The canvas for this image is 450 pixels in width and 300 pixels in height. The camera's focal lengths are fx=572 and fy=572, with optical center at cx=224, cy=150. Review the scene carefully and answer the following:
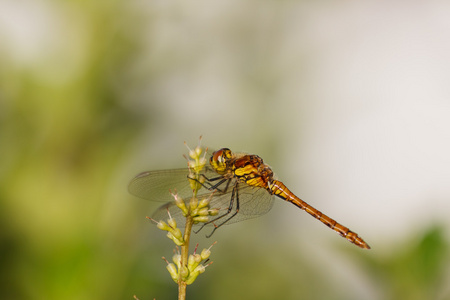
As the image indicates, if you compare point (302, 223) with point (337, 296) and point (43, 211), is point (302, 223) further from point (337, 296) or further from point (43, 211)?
point (43, 211)

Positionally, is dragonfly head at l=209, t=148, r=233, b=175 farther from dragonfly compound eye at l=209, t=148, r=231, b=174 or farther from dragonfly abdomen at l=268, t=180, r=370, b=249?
dragonfly abdomen at l=268, t=180, r=370, b=249

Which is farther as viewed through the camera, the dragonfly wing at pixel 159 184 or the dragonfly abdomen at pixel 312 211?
the dragonfly abdomen at pixel 312 211

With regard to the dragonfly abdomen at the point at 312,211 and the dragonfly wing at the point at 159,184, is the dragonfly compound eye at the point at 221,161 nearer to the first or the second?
the dragonfly wing at the point at 159,184

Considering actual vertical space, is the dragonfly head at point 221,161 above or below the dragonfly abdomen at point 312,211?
above

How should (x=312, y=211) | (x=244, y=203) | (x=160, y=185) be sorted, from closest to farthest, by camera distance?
(x=160, y=185)
(x=244, y=203)
(x=312, y=211)

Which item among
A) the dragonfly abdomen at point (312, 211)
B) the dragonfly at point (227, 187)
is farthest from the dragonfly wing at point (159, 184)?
the dragonfly abdomen at point (312, 211)

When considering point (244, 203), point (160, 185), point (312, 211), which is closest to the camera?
point (160, 185)

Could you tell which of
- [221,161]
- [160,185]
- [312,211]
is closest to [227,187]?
[221,161]

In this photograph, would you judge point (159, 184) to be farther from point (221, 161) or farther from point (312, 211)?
point (312, 211)
